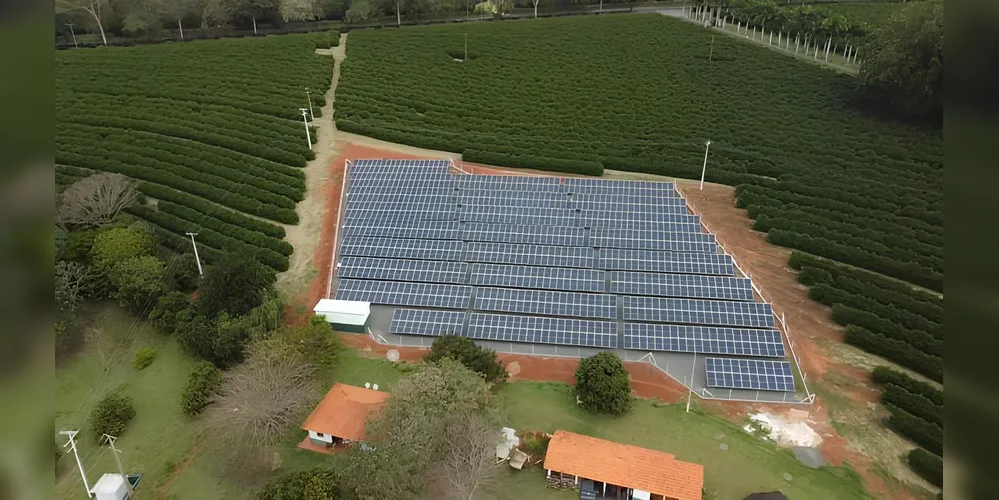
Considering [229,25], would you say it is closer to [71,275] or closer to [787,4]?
[71,275]

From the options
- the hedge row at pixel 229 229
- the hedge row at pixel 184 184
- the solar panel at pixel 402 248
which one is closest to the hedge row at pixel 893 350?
the solar panel at pixel 402 248

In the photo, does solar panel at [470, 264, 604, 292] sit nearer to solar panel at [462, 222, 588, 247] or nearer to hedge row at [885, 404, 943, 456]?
solar panel at [462, 222, 588, 247]

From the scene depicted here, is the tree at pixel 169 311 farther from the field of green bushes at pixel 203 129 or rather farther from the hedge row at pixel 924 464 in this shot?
the hedge row at pixel 924 464

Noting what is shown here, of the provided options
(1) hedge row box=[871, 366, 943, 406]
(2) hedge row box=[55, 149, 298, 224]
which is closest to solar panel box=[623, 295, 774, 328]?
(1) hedge row box=[871, 366, 943, 406]

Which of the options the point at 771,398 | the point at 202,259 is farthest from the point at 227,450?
the point at 771,398

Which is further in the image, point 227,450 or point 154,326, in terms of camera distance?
point 154,326
